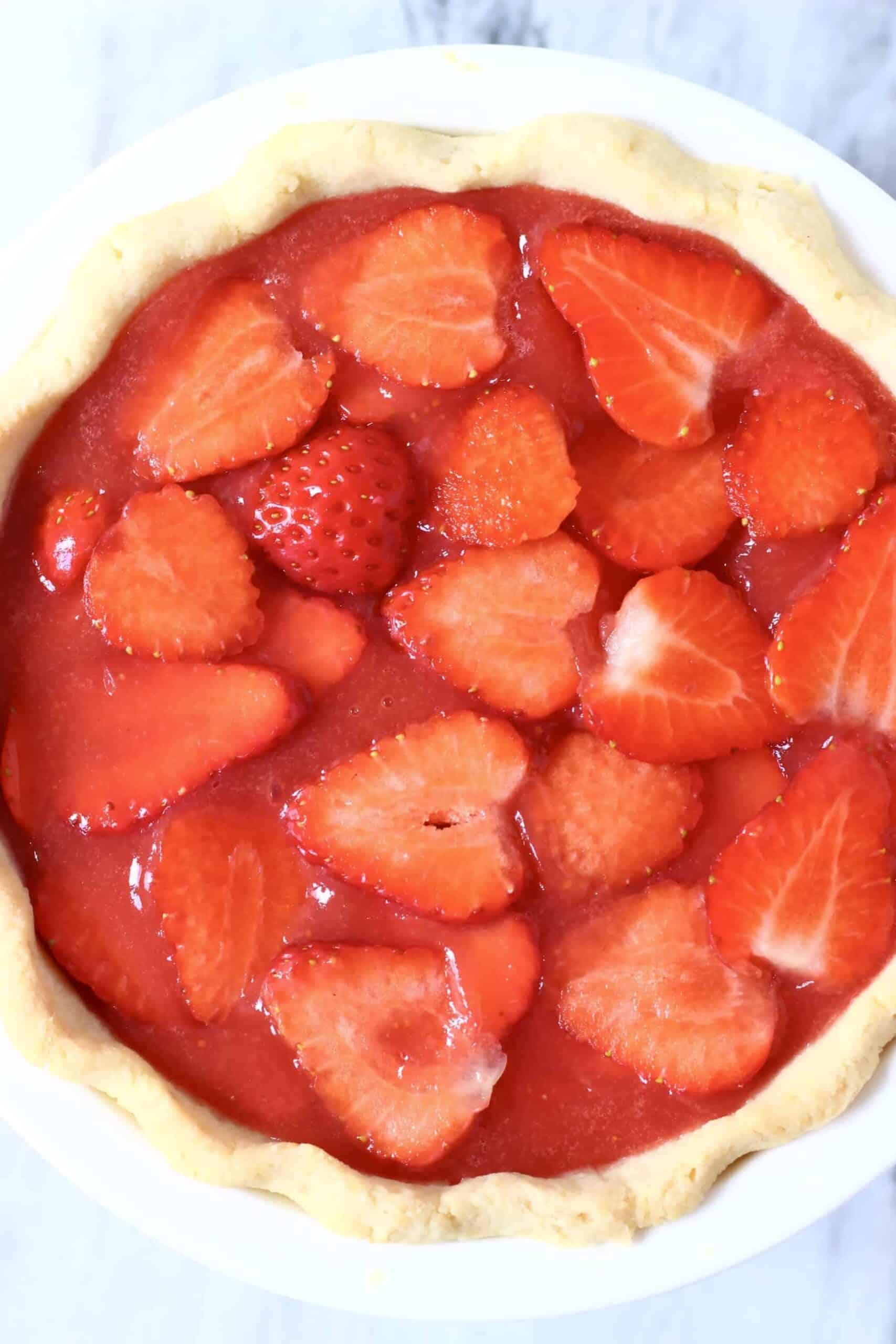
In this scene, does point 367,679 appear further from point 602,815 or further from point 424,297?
point 424,297

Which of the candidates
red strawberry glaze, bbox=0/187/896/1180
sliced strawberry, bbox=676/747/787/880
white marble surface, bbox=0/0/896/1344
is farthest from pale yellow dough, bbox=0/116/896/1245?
white marble surface, bbox=0/0/896/1344

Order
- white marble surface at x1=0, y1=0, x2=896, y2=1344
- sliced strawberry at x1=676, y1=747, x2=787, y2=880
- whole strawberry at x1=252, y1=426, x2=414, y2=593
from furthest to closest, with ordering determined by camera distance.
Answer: white marble surface at x1=0, y1=0, x2=896, y2=1344
sliced strawberry at x1=676, y1=747, x2=787, y2=880
whole strawberry at x1=252, y1=426, x2=414, y2=593

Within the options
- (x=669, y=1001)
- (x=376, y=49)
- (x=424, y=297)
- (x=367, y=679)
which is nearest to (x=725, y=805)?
(x=669, y=1001)

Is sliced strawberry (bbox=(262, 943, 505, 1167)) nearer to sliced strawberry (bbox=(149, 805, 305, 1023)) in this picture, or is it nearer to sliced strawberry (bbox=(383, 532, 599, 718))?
sliced strawberry (bbox=(149, 805, 305, 1023))

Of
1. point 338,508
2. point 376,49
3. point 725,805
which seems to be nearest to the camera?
point 338,508

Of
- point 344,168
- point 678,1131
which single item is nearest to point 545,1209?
point 678,1131

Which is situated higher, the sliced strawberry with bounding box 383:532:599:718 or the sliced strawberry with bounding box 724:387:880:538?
the sliced strawberry with bounding box 724:387:880:538

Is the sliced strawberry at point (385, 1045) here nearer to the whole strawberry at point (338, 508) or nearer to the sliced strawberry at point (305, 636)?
the sliced strawberry at point (305, 636)
